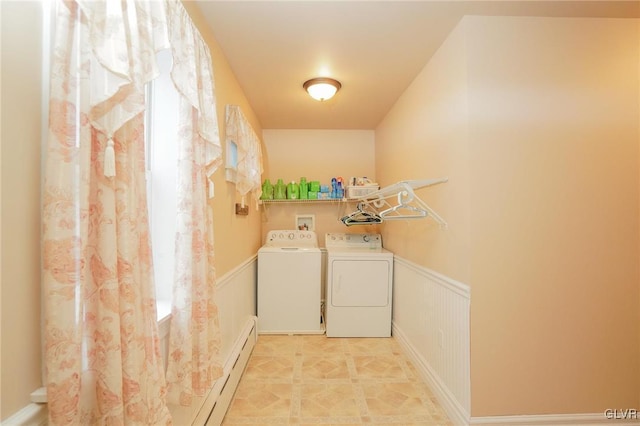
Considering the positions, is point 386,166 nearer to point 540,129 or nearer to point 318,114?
point 318,114

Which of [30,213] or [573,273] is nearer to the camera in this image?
[30,213]

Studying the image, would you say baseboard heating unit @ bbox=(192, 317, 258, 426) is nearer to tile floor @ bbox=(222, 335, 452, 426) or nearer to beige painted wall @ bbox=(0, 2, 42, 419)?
tile floor @ bbox=(222, 335, 452, 426)

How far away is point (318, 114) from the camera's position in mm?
3408

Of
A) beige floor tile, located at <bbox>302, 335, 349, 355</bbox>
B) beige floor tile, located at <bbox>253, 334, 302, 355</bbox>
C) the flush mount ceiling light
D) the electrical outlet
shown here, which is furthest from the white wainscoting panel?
the flush mount ceiling light

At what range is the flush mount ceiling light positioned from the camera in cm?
246

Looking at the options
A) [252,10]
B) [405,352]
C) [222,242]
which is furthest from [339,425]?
[252,10]

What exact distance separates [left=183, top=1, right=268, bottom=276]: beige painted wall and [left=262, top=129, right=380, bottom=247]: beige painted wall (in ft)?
4.00

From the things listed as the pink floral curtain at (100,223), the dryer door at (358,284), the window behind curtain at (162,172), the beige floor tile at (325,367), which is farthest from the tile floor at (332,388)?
the pink floral curtain at (100,223)

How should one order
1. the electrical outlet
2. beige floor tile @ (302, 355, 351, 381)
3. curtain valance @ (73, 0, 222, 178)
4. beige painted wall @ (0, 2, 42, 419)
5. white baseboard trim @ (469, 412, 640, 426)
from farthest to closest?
1. the electrical outlet
2. beige floor tile @ (302, 355, 351, 381)
3. white baseboard trim @ (469, 412, 640, 426)
4. curtain valance @ (73, 0, 222, 178)
5. beige painted wall @ (0, 2, 42, 419)

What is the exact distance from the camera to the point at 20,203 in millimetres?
649

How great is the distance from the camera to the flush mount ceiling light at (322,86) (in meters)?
2.46

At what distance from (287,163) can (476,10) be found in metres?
2.71

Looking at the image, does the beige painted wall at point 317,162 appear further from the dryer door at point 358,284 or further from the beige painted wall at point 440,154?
the beige painted wall at point 440,154

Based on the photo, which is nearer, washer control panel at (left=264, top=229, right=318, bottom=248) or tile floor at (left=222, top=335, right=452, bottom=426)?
tile floor at (left=222, top=335, right=452, bottom=426)
